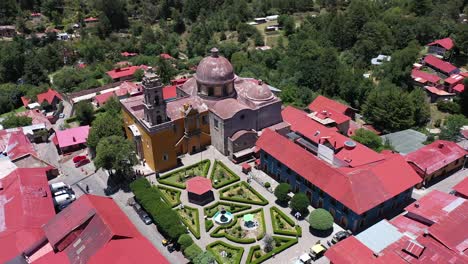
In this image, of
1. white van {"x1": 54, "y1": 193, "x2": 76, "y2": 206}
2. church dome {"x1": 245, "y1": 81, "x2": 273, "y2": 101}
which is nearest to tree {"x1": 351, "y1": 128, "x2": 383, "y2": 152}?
church dome {"x1": 245, "y1": 81, "x2": 273, "y2": 101}

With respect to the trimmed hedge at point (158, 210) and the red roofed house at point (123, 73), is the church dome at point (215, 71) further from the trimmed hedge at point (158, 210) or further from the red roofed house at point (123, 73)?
the red roofed house at point (123, 73)

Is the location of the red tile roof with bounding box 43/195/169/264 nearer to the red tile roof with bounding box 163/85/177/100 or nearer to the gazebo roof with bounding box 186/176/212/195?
the gazebo roof with bounding box 186/176/212/195

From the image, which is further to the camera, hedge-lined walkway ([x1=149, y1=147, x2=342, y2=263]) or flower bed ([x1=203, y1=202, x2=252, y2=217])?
flower bed ([x1=203, y1=202, x2=252, y2=217])

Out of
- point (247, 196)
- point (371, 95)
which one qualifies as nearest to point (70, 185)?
point (247, 196)

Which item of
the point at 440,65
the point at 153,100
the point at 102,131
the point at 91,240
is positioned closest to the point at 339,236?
the point at 91,240

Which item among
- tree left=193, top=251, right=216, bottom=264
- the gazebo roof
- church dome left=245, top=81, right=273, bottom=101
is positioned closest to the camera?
tree left=193, top=251, right=216, bottom=264

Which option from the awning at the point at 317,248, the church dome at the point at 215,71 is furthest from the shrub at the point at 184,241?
the church dome at the point at 215,71

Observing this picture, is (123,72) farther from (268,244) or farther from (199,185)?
(268,244)
